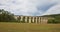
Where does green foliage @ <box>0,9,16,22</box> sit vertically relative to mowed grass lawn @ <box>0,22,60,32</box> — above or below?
above

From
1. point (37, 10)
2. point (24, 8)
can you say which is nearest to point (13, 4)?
point (24, 8)

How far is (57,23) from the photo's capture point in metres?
2.80

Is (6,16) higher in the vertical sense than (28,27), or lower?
higher

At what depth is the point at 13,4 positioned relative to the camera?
9.39 feet

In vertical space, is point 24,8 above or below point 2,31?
above

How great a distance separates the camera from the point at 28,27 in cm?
279

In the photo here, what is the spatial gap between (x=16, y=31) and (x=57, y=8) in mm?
758

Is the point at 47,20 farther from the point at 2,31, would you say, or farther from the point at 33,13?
the point at 2,31

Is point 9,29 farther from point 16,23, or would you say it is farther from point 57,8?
point 57,8

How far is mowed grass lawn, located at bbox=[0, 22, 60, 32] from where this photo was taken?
278 centimetres

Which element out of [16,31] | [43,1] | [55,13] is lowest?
[16,31]

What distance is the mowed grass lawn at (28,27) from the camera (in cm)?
278

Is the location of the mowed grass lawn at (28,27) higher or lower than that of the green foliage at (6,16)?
lower

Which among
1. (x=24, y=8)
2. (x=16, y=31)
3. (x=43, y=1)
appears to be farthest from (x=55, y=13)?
(x=16, y=31)
